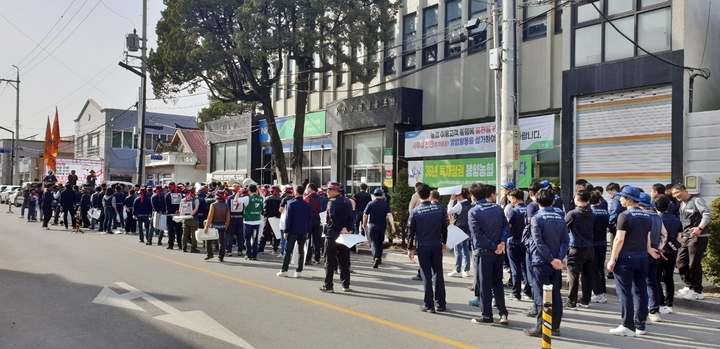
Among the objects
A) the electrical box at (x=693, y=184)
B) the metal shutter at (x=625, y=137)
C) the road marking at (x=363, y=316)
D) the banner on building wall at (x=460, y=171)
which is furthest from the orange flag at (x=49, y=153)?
the electrical box at (x=693, y=184)

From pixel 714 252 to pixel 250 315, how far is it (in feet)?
25.0

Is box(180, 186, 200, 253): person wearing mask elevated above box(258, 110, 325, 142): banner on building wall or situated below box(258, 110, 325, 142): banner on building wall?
below

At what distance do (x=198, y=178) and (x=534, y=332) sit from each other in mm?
40022

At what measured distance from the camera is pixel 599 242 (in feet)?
31.0

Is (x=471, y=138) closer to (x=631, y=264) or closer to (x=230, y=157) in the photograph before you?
(x=631, y=264)

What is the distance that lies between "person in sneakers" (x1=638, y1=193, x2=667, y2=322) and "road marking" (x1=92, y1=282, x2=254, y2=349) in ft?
17.5

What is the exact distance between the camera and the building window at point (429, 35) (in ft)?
71.9

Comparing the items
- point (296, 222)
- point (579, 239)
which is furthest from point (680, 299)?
point (296, 222)

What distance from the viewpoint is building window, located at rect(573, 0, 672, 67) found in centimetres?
1459

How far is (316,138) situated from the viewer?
27.1 metres

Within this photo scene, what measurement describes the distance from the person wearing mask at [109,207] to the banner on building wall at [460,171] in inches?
451

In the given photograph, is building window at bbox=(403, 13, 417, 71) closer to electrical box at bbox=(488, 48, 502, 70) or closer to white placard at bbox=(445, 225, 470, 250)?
electrical box at bbox=(488, 48, 502, 70)

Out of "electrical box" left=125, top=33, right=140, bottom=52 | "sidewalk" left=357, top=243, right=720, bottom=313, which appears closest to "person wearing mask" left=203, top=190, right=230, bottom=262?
"sidewalk" left=357, top=243, right=720, bottom=313

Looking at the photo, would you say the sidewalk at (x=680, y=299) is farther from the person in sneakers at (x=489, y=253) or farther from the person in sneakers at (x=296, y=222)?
the person in sneakers at (x=296, y=222)
